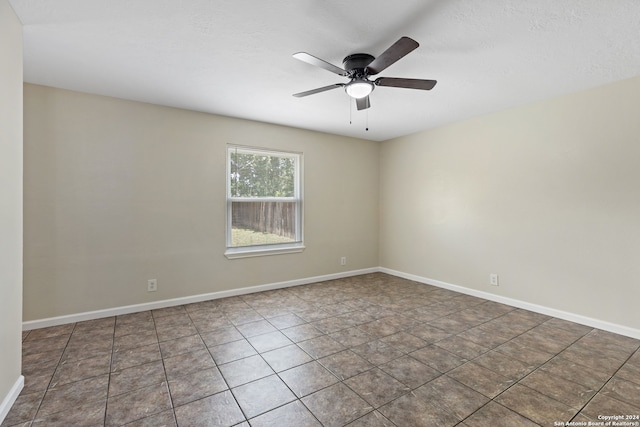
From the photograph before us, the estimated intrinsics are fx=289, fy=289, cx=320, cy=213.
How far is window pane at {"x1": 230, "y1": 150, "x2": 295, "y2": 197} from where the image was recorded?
13.1 ft

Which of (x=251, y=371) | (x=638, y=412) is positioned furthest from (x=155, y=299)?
(x=638, y=412)

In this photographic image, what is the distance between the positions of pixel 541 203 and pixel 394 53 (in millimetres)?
2661

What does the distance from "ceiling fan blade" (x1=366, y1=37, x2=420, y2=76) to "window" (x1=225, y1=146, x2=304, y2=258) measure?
2.38m

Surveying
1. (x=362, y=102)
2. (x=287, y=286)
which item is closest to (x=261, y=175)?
(x=287, y=286)

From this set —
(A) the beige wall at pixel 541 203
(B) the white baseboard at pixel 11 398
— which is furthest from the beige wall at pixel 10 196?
(A) the beige wall at pixel 541 203

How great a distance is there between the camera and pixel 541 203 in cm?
329

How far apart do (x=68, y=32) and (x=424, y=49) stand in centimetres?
260

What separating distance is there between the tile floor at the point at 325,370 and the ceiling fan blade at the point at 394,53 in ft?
7.15

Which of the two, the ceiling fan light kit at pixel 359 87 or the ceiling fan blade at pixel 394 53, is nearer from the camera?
the ceiling fan blade at pixel 394 53

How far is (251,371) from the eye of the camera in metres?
2.13

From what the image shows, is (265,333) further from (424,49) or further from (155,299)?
(424,49)

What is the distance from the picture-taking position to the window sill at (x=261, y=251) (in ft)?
12.9

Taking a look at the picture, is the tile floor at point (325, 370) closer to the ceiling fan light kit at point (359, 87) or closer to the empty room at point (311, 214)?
the empty room at point (311, 214)

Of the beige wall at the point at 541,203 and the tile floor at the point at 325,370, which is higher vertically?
the beige wall at the point at 541,203
